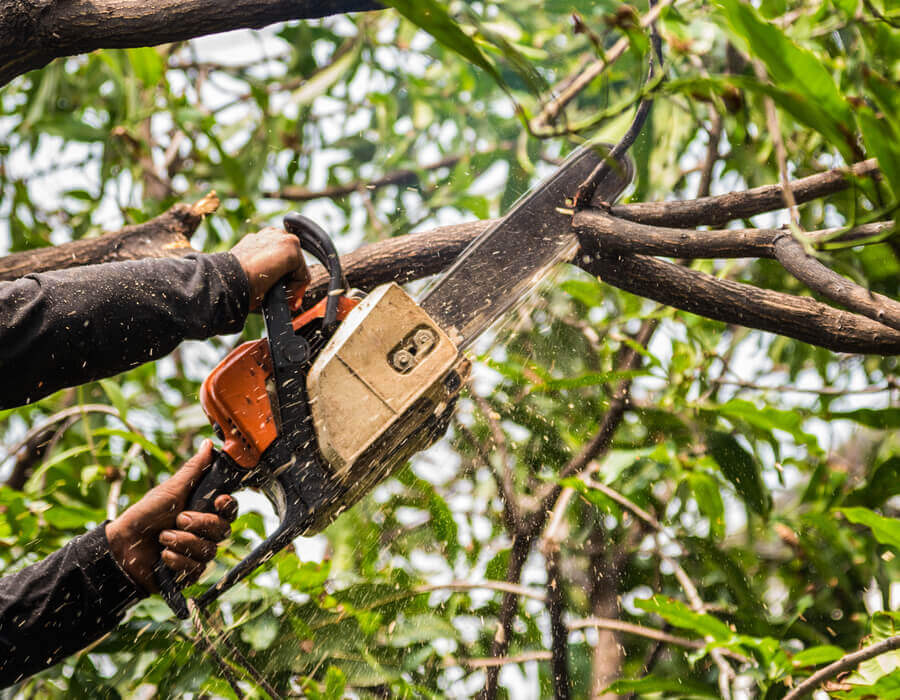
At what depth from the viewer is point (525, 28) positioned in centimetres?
243

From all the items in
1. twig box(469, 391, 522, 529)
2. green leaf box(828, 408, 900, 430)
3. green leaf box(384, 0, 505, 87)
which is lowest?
green leaf box(828, 408, 900, 430)

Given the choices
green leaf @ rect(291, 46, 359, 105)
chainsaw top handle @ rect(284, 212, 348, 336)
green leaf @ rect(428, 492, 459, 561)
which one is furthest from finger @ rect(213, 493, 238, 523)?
green leaf @ rect(291, 46, 359, 105)

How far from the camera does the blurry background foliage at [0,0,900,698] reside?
135 cm

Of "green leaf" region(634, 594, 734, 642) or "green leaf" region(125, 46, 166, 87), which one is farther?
"green leaf" region(125, 46, 166, 87)

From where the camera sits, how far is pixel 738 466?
4.94 ft

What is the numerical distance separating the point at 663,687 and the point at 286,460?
0.67 meters

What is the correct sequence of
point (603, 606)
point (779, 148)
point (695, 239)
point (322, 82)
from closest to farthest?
point (779, 148) < point (695, 239) < point (603, 606) < point (322, 82)

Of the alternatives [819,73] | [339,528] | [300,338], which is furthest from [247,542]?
[819,73]

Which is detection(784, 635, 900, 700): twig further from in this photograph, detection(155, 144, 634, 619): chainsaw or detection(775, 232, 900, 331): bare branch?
detection(155, 144, 634, 619): chainsaw

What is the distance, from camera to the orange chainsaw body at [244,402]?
1026 millimetres

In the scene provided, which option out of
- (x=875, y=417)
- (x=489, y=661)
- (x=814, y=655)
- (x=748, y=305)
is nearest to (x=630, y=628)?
(x=489, y=661)

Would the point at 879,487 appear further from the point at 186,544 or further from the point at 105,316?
the point at 105,316

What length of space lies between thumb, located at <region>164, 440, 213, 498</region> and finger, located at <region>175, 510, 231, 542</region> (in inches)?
2.4

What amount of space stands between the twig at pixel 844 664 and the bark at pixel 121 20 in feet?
3.60
